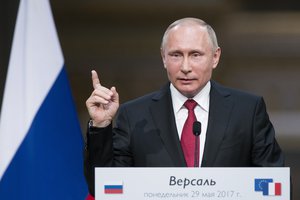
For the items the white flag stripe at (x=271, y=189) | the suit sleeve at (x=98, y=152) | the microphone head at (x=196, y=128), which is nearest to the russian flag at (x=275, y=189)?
the white flag stripe at (x=271, y=189)

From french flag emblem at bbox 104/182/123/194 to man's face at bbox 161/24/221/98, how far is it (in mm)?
458

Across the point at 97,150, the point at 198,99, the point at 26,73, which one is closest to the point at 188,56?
the point at 198,99

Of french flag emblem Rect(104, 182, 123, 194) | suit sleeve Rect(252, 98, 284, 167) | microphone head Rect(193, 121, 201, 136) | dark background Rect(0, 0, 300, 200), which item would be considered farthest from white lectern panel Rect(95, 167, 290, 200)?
dark background Rect(0, 0, 300, 200)

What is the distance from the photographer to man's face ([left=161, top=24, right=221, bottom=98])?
189 cm

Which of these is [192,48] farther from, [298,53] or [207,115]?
[298,53]

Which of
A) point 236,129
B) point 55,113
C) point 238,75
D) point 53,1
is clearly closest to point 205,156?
point 236,129

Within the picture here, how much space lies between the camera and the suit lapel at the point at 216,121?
6.21 ft

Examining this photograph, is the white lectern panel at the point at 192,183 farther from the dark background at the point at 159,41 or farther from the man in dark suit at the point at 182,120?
the dark background at the point at 159,41

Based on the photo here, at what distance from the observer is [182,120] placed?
201 cm

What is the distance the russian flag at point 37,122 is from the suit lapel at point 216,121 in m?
1.06

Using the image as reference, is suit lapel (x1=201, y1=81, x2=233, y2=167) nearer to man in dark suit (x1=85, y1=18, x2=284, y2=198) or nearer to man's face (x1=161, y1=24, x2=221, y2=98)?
man in dark suit (x1=85, y1=18, x2=284, y2=198)

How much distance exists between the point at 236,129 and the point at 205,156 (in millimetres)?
169

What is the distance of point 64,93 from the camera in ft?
9.62

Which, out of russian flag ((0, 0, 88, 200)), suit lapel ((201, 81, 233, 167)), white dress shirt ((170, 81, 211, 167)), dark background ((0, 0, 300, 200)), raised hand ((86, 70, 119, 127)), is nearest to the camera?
raised hand ((86, 70, 119, 127))
